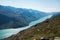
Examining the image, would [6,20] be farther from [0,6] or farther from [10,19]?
[0,6]

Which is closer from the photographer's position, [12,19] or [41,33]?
[41,33]

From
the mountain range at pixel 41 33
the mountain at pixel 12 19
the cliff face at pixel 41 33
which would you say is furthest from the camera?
the mountain at pixel 12 19

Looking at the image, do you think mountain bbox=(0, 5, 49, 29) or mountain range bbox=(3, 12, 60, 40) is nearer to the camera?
mountain range bbox=(3, 12, 60, 40)

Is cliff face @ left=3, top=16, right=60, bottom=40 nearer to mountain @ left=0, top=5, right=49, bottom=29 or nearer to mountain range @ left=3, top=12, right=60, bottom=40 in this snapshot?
mountain range @ left=3, top=12, right=60, bottom=40

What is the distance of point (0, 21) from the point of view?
11450 centimetres

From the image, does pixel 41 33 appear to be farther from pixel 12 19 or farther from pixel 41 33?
pixel 12 19

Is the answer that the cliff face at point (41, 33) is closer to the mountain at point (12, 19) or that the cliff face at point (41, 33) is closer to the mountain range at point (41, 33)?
the mountain range at point (41, 33)

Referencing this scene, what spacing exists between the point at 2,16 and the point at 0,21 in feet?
28.0

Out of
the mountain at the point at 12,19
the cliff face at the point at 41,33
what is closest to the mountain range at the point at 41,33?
the cliff face at the point at 41,33

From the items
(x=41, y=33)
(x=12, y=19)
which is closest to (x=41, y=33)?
(x=41, y=33)

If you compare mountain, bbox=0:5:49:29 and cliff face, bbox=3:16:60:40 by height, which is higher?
mountain, bbox=0:5:49:29

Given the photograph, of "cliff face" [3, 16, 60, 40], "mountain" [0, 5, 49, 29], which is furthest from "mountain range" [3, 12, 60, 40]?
"mountain" [0, 5, 49, 29]

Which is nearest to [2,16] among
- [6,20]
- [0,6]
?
[6,20]

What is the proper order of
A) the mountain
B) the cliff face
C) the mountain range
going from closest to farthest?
the mountain range → the cliff face → the mountain
